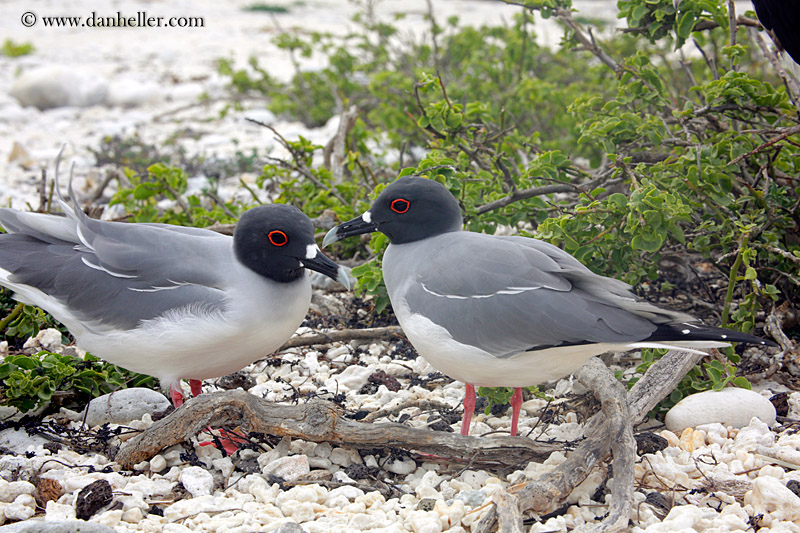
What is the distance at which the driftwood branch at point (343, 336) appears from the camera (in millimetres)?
4852

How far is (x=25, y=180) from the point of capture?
848 centimetres

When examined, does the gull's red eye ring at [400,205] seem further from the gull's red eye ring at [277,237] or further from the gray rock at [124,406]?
the gray rock at [124,406]

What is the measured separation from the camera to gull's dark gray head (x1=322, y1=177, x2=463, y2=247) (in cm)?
390

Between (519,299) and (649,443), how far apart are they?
91 cm

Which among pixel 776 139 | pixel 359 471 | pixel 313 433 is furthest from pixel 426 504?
pixel 776 139

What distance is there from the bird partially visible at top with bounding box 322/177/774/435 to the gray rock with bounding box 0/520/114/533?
154 cm

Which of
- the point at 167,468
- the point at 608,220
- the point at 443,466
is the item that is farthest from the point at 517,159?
the point at 167,468

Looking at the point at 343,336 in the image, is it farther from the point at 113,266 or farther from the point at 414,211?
the point at 113,266

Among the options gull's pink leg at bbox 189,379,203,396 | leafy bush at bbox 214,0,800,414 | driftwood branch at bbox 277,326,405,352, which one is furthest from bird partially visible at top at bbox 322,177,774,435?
gull's pink leg at bbox 189,379,203,396

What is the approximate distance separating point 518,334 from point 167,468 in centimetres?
172

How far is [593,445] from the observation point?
3297mm

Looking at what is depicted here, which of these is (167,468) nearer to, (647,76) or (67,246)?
(67,246)

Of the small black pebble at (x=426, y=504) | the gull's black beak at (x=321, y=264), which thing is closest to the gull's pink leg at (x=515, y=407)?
the small black pebble at (x=426, y=504)

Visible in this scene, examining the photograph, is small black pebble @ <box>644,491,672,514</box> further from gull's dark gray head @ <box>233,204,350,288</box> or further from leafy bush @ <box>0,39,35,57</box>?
leafy bush @ <box>0,39,35,57</box>
